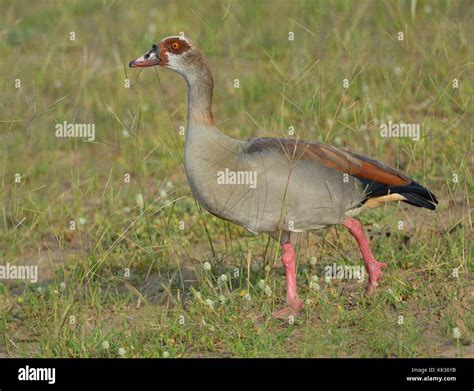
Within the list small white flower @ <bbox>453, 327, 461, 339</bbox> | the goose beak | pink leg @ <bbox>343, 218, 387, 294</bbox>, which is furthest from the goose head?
small white flower @ <bbox>453, 327, 461, 339</bbox>

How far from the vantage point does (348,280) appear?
6.97 m

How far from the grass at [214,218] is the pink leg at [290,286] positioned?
0.08 meters

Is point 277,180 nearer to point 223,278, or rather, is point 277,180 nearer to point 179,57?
point 223,278

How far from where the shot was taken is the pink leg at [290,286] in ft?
21.3

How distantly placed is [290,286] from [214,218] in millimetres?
1593

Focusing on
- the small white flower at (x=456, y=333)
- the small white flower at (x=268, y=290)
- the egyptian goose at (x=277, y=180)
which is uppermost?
the egyptian goose at (x=277, y=180)

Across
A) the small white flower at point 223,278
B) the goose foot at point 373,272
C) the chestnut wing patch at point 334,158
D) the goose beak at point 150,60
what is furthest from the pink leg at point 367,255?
the goose beak at point 150,60

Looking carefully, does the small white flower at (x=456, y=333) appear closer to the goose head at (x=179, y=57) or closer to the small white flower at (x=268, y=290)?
the small white flower at (x=268, y=290)

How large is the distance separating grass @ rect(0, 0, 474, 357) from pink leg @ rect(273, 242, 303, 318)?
3.2 inches

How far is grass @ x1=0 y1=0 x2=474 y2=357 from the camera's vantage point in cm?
625

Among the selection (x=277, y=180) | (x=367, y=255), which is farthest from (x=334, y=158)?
(x=367, y=255)

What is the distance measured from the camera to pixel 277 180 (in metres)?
6.49

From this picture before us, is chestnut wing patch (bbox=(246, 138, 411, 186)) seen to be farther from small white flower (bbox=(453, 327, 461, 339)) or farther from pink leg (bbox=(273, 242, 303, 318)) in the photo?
small white flower (bbox=(453, 327, 461, 339))

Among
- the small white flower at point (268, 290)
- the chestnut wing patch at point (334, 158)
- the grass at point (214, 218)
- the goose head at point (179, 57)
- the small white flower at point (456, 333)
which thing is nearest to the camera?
the small white flower at point (456, 333)
